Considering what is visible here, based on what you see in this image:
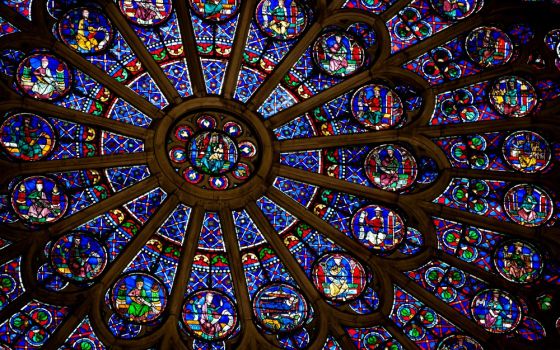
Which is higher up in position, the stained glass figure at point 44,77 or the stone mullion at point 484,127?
the stained glass figure at point 44,77

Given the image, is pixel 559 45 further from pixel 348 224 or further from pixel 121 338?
pixel 121 338

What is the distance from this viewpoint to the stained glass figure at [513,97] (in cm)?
2161

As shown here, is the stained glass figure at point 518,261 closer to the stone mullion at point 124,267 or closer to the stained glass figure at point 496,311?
the stained glass figure at point 496,311

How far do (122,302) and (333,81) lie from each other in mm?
4978

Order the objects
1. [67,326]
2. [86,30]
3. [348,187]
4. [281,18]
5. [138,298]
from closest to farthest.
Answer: [67,326], [138,298], [348,187], [86,30], [281,18]

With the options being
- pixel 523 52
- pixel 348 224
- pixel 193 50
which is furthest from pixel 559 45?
pixel 193 50

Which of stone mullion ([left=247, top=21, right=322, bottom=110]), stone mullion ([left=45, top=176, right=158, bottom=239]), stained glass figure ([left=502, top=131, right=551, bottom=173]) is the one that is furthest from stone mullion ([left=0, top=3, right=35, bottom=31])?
stained glass figure ([left=502, top=131, right=551, bottom=173])

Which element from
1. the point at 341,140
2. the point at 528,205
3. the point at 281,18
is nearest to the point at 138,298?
the point at 341,140

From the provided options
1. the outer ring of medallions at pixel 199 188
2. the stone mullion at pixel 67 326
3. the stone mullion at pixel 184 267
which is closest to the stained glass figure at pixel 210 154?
the outer ring of medallions at pixel 199 188

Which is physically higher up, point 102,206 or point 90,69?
point 90,69

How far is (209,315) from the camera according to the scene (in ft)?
65.3

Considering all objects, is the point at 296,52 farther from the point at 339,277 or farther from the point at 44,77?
the point at 44,77

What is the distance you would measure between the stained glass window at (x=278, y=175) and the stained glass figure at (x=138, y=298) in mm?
30

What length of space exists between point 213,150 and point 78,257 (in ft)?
8.90
